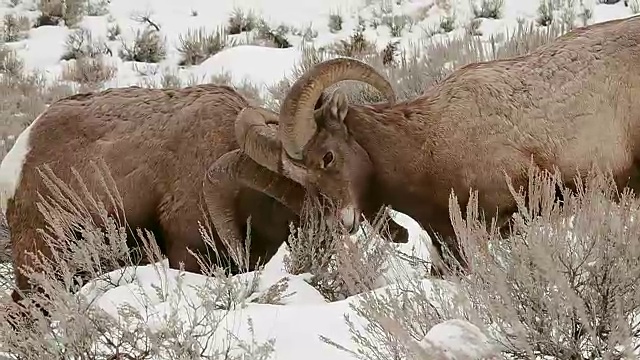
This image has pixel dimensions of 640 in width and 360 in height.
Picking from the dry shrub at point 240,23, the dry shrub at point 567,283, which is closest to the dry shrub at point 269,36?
the dry shrub at point 240,23

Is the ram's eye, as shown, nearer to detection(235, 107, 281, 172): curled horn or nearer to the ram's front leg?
detection(235, 107, 281, 172): curled horn

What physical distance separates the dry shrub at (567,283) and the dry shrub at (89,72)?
9721mm

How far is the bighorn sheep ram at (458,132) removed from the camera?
4.77 metres

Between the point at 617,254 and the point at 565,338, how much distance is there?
346 mm

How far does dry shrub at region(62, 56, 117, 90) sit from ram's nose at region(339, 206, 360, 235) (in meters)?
7.91

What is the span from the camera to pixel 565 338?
263 cm

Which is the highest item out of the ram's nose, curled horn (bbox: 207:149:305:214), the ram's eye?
the ram's eye

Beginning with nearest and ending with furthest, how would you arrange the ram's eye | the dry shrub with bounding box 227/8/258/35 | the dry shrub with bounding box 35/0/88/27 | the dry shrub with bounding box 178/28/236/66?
the ram's eye → the dry shrub with bounding box 178/28/236/66 → the dry shrub with bounding box 227/8/258/35 → the dry shrub with bounding box 35/0/88/27

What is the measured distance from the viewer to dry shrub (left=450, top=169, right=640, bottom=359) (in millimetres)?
2604

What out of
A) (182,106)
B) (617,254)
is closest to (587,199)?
(617,254)

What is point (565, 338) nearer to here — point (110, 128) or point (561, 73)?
point (561, 73)

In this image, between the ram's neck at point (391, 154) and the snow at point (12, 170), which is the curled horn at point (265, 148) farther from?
the snow at point (12, 170)

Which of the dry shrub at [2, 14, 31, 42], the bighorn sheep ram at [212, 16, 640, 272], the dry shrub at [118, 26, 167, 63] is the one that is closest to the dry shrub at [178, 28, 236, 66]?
the dry shrub at [118, 26, 167, 63]

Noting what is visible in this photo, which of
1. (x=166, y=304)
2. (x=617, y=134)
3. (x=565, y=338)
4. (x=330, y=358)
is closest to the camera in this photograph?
(x=565, y=338)
